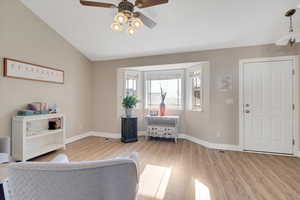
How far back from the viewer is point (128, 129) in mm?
3896

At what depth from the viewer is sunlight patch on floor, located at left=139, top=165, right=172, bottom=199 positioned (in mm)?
1805

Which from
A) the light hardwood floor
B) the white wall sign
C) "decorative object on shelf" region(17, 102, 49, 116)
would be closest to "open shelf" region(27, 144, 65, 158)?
the light hardwood floor

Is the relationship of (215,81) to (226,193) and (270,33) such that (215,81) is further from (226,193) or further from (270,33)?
(226,193)

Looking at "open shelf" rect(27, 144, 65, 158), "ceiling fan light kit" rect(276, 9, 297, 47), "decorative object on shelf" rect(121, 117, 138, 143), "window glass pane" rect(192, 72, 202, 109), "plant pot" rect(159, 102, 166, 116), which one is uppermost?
"ceiling fan light kit" rect(276, 9, 297, 47)

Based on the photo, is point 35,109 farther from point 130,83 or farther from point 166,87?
point 166,87

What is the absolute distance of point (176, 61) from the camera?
3.82 m

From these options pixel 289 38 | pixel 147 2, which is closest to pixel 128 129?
pixel 147 2

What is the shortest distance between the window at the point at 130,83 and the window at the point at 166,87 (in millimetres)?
413

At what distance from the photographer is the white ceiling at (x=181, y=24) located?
2434 mm

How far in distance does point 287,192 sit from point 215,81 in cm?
233

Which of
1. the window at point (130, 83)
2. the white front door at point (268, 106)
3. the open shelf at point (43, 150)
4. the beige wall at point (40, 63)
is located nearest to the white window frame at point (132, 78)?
the window at point (130, 83)

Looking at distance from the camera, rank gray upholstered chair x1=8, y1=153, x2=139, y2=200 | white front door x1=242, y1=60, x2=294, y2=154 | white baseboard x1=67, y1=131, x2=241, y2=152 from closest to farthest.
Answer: gray upholstered chair x1=8, y1=153, x2=139, y2=200 → white front door x1=242, y1=60, x2=294, y2=154 → white baseboard x1=67, y1=131, x2=241, y2=152

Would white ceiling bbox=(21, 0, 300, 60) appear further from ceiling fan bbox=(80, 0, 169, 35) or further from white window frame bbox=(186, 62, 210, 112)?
ceiling fan bbox=(80, 0, 169, 35)

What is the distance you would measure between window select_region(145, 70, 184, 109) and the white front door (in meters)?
1.76
